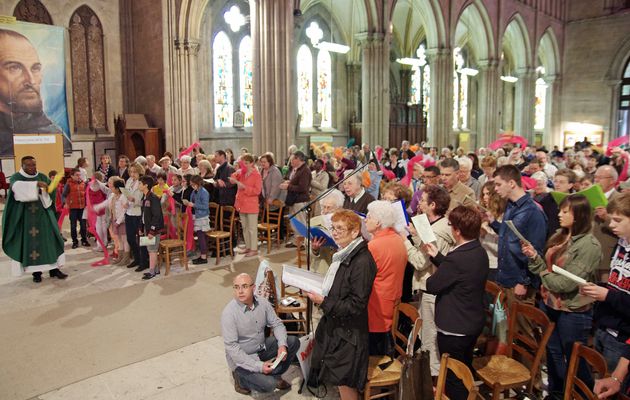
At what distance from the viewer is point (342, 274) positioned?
3002 millimetres

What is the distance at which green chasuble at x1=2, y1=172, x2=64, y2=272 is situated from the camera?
6270 mm

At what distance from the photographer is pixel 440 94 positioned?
19.3m

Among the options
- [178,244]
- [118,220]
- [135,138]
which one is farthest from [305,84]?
[178,244]

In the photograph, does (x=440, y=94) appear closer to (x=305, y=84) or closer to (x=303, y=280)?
(x=305, y=84)

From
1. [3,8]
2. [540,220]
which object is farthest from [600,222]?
[3,8]

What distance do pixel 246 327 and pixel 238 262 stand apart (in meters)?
3.91

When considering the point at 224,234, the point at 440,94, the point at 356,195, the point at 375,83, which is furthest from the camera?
the point at 440,94

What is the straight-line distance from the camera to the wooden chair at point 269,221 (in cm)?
786

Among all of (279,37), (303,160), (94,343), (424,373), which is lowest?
(94,343)

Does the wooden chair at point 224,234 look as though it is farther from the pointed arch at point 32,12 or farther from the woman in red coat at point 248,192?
the pointed arch at point 32,12

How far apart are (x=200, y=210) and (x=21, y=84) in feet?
18.8

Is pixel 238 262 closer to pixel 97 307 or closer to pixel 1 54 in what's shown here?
pixel 97 307

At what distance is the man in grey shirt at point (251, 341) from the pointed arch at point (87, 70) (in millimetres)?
13323

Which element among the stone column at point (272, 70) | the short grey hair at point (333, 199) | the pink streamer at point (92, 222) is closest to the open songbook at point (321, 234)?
the short grey hair at point (333, 199)
